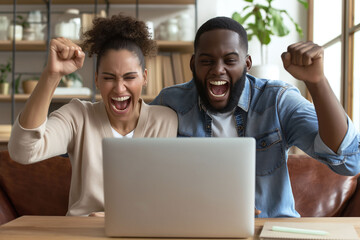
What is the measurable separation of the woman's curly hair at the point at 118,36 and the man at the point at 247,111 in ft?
0.63

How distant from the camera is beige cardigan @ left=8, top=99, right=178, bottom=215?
1382 mm

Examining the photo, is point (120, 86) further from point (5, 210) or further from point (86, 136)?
point (5, 210)

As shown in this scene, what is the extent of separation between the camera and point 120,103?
1506 mm

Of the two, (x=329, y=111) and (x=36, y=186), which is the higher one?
(x=329, y=111)


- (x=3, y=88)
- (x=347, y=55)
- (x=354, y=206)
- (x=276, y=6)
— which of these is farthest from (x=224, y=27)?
(x=3, y=88)

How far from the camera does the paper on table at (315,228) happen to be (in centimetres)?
92

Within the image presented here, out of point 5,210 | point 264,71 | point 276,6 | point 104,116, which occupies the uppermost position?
point 276,6

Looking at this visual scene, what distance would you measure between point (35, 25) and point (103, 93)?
2705mm

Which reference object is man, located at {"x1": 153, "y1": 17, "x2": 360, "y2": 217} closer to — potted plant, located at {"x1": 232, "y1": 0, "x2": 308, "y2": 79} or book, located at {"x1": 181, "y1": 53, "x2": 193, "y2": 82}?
potted plant, located at {"x1": 232, "y1": 0, "x2": 308, "y2": 79}

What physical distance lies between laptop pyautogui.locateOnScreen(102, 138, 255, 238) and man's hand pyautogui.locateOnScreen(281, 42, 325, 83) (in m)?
0.38

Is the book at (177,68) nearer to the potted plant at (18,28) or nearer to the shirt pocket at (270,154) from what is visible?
the potted plant at (18,28)

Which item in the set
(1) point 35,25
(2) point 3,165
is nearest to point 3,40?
(1) point 35,25

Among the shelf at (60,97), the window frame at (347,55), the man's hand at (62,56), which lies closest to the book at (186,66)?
the shelf at (60,97)

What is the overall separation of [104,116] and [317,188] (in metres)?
0.99
